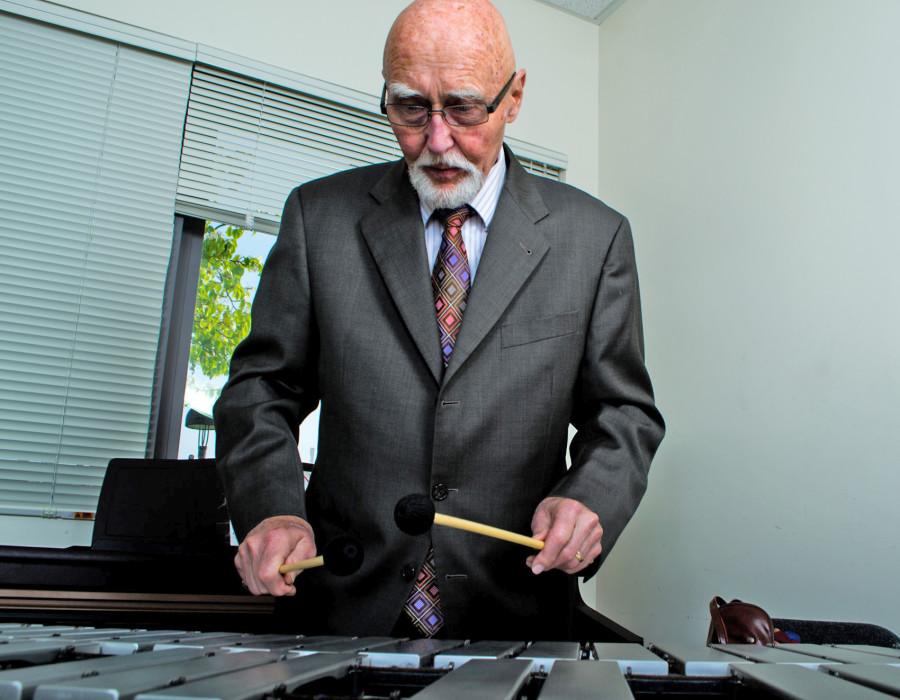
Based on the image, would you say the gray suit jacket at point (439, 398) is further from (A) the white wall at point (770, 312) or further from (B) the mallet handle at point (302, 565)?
(A) the white wall at point (770, 312)

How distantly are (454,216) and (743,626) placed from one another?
0.94m

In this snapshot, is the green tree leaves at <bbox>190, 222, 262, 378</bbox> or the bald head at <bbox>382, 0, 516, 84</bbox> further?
the green tree leaves at <bbox>190, 222, 262, 378</bbox>

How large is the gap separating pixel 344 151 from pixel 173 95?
639mm

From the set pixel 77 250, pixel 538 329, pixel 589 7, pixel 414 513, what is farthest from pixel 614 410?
pixel 589 7

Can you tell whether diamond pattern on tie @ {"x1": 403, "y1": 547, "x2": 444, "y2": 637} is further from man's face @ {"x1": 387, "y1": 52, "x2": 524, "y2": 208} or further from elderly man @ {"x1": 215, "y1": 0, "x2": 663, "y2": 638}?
man's face @ {"x1": 387, "y1": 52, "x2": 524, "y2": 208}

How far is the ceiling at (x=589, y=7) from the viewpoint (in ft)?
10.9

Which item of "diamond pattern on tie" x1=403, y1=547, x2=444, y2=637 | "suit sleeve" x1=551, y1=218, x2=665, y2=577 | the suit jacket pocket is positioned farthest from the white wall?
"diamond pattern on tie" x1=403, y1=547, x2=444, y2=637

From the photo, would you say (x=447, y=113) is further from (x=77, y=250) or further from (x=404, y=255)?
(x=77, y=250)

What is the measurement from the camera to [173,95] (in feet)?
8.63

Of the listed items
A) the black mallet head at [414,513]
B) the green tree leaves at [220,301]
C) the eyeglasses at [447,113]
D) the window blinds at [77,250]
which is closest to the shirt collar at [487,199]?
the eyeglasses at [447,113]

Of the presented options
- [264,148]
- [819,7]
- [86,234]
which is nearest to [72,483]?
[86,234]

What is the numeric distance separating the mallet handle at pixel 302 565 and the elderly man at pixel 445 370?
100 mm

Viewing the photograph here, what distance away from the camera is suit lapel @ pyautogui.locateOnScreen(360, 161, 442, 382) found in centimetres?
125

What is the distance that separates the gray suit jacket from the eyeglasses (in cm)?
16
